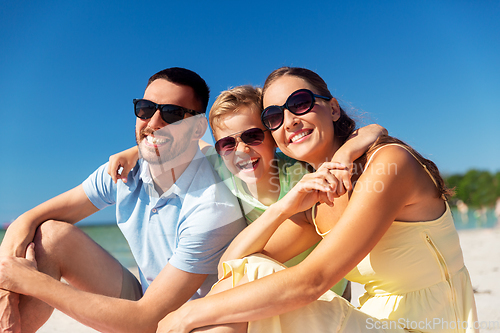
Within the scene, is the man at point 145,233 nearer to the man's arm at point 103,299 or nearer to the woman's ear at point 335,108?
the man's arm at point 103,299

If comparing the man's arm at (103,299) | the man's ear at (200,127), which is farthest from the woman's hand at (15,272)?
the man's ear at (200,127)

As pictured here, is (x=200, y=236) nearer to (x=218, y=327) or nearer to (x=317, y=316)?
(x=218, y=327)

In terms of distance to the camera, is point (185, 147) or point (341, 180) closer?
point (341, 180)

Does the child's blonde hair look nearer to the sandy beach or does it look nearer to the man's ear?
the man's ear

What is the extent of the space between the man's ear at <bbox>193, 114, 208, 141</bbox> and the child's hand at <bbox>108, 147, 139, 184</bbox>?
1.81 feet

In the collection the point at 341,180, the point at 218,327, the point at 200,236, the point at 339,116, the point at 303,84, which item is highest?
the point at 303,84

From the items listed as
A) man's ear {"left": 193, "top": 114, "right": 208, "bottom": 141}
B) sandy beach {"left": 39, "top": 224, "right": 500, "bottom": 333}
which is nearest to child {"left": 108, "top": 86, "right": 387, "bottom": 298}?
man's ear {"left": 193, "top": 114, "right": 208, "bottom": 141}

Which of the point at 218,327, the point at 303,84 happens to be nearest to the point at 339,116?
the point at 303,84

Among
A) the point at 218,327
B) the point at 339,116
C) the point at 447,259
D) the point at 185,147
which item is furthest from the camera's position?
the point at 185,147

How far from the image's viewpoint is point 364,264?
6.17ft

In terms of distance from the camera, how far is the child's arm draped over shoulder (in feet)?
8.62

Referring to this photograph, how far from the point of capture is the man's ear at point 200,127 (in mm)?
2922

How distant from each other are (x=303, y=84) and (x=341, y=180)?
900 mm

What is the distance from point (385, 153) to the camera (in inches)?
67.5
